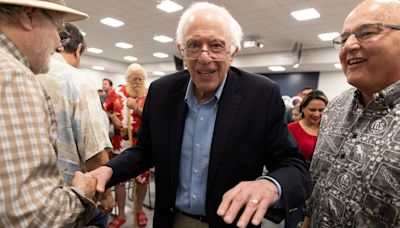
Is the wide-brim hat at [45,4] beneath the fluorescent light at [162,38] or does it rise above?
beneath

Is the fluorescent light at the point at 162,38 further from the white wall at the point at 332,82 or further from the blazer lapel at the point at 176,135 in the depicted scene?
the blazer lapel at the point at 176,135

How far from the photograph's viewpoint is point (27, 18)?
2.97ft

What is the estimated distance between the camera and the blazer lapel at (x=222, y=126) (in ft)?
A: 3.78

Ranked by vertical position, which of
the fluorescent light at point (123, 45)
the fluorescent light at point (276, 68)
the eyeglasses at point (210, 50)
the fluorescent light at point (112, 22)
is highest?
the fluorescent light at point (112, 22)

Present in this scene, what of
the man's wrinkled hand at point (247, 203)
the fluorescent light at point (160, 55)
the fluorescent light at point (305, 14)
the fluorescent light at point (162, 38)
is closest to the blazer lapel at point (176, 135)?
the man's wrinkled hand at point (247, 203)

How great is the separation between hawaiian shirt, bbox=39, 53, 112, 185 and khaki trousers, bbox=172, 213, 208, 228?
2.09 feet

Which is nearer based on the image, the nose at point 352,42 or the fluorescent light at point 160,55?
the nose at point 352,42

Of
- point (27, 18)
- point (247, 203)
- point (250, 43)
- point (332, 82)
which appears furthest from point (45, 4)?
point (332, 82)

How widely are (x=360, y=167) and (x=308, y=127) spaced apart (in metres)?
1.82

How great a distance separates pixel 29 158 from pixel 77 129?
0.88 metres

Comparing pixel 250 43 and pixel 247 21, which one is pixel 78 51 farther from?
pixel 250 43

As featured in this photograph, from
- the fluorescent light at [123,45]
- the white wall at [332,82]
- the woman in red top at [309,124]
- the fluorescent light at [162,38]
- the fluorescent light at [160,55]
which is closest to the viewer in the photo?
the woman in red top at [309,124]

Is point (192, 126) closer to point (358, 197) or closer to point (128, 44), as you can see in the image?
point (358, 197)

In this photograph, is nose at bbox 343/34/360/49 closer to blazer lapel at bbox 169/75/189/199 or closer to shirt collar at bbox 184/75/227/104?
shirt collar at bbox 184/75/227/104
